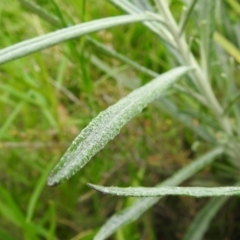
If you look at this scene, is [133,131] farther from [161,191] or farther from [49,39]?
[161,191]

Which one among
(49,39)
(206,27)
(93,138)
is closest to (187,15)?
(206,27)

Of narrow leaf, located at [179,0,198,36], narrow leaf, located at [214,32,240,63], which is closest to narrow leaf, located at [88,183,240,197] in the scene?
narrow leaf, located at [179,0,198,36]

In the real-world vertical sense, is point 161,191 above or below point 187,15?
below

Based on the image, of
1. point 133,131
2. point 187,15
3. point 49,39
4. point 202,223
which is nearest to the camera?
point 49,39

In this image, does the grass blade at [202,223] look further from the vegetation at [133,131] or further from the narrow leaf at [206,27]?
the narrow leaf at [206,27]

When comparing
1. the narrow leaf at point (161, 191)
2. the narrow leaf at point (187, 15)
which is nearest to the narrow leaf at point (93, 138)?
the narrow leaf at point (161, 191)

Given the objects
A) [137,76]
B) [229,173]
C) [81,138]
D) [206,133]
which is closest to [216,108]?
[206,133]

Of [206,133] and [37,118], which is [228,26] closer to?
[206,133]

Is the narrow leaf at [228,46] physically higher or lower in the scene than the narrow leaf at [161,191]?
higher

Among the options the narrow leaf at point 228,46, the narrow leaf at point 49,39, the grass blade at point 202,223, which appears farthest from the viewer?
the narrow leaf at point 228,46
